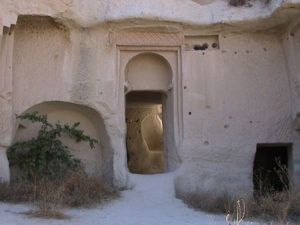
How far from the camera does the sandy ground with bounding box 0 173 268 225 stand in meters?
5.41

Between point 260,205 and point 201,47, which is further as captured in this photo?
point 201,47

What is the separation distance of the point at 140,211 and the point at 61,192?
45.9 inches

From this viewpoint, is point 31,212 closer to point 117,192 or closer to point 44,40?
point 117,192

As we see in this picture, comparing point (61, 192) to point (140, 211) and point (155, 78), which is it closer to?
point (140, 211)

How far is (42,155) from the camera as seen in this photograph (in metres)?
7.38

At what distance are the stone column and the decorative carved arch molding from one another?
1.93 m

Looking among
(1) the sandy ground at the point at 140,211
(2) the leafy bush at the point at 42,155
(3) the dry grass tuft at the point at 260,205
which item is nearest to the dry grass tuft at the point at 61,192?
(1) the sandy ground at the point at 140,211

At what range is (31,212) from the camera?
5.52 m

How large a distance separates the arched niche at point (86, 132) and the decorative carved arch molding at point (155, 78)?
404 mm

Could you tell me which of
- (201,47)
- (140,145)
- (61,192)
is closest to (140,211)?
(61,192)

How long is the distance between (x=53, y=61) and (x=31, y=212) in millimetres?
3288

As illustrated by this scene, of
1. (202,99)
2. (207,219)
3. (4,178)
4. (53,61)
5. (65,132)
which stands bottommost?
(207,219)

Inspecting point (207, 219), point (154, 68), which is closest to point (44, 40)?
point (154, 68)

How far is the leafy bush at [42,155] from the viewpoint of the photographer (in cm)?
739
